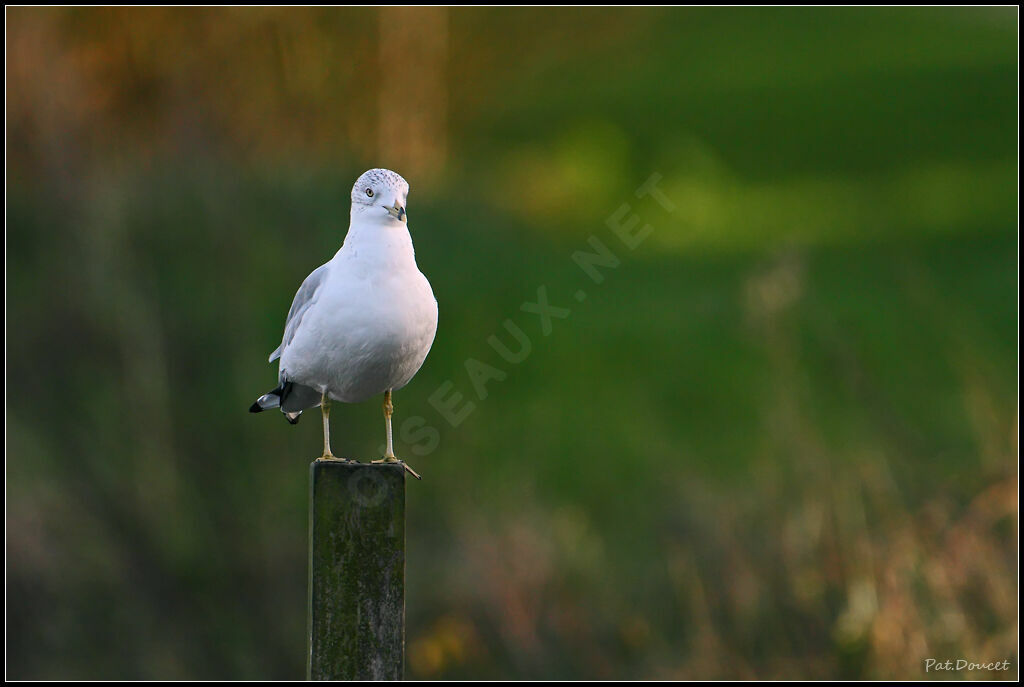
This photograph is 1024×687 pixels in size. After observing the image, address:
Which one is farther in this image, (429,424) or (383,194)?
(429,424)

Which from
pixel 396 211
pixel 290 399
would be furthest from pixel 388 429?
pixel 396 211

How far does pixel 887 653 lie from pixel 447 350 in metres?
4.58

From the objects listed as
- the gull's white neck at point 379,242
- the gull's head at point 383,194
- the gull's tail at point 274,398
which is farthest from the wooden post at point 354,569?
the gull's head at point 383,194

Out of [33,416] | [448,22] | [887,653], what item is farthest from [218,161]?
[448,22]

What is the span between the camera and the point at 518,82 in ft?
68.3

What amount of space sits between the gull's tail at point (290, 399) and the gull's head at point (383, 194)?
1.75 feet

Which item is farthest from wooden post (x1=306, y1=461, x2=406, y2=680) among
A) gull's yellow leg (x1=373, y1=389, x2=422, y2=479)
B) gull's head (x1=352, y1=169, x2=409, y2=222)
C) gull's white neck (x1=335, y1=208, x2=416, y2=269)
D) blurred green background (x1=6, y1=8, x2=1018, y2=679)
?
blurred green background (x1=6, y1=8, x2=1018, y2=679)

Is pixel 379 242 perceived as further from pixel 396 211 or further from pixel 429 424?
pixel 429 424

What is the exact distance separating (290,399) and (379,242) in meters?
0.57

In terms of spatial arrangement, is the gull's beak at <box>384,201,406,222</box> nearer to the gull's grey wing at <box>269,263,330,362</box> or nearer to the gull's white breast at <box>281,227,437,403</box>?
the gull's white breast at <box>281,227,437,403</box>

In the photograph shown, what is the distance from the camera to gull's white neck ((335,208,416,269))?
2818 millimetres

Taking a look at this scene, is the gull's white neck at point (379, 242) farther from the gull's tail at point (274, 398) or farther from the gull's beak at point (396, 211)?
the gull's tail at point (274, 398)

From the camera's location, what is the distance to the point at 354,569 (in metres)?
2.85

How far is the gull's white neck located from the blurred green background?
2.36 meters
